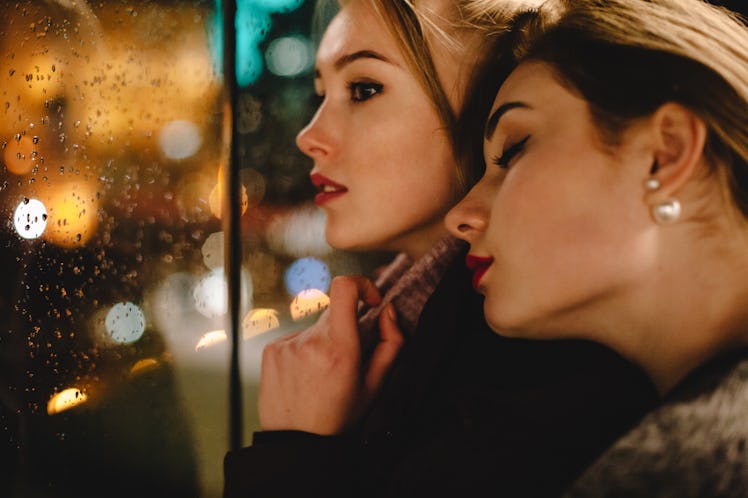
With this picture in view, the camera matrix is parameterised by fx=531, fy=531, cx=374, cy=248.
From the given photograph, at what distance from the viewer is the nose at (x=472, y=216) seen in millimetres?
781

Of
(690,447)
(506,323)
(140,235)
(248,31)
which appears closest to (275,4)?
(248,31)

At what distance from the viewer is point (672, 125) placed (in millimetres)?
638

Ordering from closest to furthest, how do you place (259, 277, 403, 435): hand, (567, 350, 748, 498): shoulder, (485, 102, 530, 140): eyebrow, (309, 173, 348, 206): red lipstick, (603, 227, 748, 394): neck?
1. (567, 350, 748, 498): shoulder
2. (603, 227, 748, 394): neck
3. (485, 102, 530, 140): eyebrow
4. (259, 277, 403, 435): hand
5. (309, 173, 348, 206): red lipstick

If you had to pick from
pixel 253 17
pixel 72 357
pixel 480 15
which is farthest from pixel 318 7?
pixel 72 357

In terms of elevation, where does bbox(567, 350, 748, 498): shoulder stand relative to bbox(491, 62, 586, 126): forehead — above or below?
below

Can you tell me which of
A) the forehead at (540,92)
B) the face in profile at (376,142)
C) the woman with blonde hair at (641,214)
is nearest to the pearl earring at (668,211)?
the woman with blonde hair at (641,214)

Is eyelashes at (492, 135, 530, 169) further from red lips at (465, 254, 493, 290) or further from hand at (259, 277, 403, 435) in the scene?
hand at (259, 277, 403, 435)

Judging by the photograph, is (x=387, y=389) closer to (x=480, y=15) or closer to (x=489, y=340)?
(x=489, y=340)

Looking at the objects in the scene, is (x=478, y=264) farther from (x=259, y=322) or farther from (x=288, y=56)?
(x=288, y=56)

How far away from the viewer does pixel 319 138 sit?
104cm

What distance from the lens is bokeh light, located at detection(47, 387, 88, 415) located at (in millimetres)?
1291

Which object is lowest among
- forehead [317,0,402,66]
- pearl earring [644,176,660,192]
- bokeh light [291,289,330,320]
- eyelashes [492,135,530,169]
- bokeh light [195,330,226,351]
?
→ bokeh light [195,330,226,351]

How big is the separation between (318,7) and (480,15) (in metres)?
0.48

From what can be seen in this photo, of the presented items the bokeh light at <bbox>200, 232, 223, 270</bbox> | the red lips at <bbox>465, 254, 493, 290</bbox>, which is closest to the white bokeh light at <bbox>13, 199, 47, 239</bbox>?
the bokeh light at <bbox>200, 232, 223, 270</bbox>
